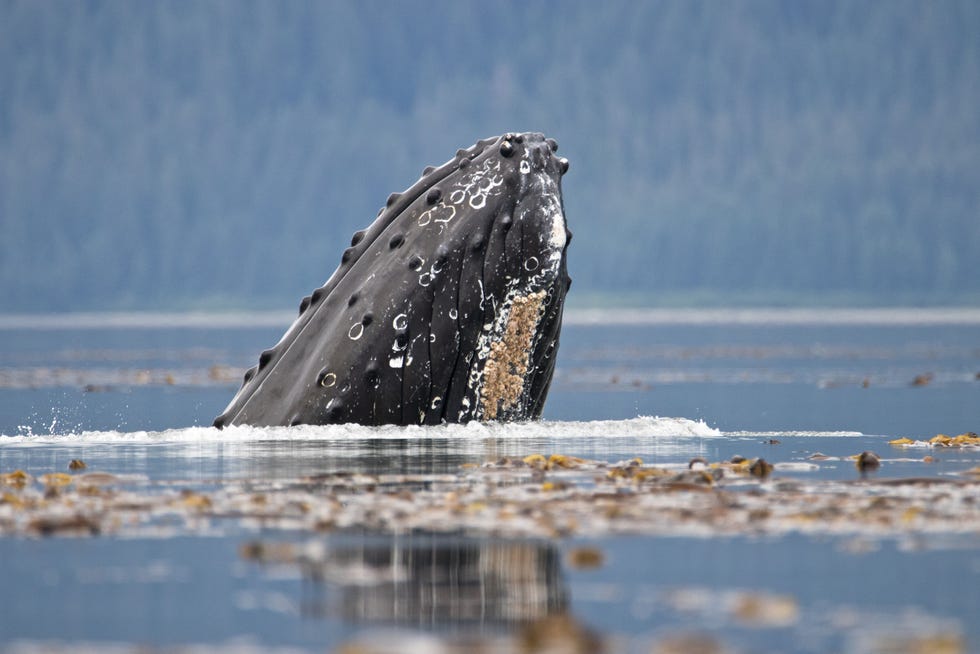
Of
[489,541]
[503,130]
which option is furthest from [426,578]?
[503,130]

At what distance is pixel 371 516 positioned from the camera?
7.27 meters

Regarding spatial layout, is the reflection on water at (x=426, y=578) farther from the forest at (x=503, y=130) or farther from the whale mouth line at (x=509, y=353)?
the forest at (x=503, y=130)

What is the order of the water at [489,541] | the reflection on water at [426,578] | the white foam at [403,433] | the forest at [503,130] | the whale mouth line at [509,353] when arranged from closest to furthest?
the water at [489,541]
the reflection on water at [426,578]
the white foam at [403,433]
the whale mouth line at [509,353]
the forest at [503,130]

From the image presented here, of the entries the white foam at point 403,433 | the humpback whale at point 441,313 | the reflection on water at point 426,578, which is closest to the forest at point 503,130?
the white foam at point 403,433

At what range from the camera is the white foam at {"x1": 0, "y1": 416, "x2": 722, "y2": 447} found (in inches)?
412

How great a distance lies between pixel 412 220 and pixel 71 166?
6574 inches

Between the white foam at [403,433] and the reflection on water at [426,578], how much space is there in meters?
3.75

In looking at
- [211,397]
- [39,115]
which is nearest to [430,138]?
[39,115]

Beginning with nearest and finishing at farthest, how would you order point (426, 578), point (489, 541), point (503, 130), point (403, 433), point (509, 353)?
point (426, 578) → point (489, 541) → point (403, 433) → point (509, 353) → point (503, 130)

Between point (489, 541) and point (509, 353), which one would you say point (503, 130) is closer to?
point (509, 353)

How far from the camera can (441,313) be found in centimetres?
1053

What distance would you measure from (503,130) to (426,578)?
560 ft

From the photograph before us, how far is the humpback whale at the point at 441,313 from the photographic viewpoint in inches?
413

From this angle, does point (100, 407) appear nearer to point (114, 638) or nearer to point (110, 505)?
point (110, 505)
